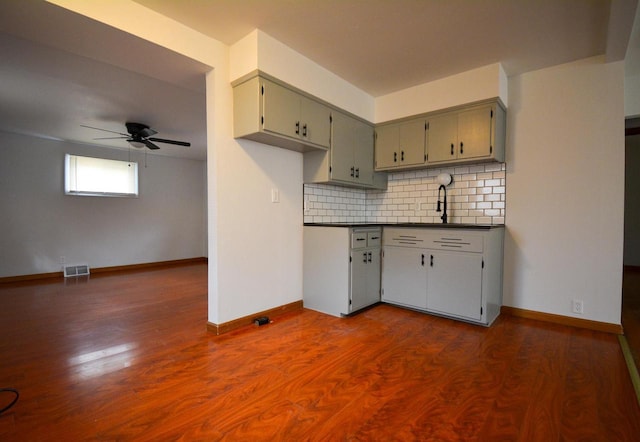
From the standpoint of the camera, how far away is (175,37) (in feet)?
7.80

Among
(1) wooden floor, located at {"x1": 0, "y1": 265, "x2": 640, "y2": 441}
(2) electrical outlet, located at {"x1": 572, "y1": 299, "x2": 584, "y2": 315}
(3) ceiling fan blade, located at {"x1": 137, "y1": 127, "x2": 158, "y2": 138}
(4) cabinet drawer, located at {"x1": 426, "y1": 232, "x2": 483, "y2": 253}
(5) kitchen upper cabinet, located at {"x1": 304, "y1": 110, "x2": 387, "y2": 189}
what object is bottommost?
(1) wooden floor, located at {"x1": 0, "y1": 265, "x2": 640, "y2": 441}

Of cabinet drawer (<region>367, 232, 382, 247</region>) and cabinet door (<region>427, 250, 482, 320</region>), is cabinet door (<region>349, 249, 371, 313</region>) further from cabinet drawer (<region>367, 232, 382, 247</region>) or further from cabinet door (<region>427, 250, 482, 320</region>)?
cabinet door (<region>427, 250, 482, 320</region>)

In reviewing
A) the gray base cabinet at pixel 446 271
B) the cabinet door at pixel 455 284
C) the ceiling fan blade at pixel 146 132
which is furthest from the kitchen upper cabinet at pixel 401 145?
the ceiling fan blade at pixel 146 132

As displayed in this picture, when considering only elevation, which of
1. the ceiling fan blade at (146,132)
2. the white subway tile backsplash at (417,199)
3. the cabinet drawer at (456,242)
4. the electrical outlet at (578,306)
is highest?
the ceiling fan blade at (146,132)

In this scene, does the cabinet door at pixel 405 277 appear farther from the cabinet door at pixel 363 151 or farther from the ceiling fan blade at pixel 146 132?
the ceiling fan blade at pixel 146 132

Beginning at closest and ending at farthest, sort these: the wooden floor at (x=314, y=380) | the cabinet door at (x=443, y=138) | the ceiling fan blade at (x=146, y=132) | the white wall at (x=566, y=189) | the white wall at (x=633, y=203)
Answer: the wooden floor at (x=314, y=380)
the white wall at (x=566, y=189)
the cabinet door at (x=443, y=138)
the ceiling fan blade at (x=146, y=132)
the white wall at (x=633, y=203)

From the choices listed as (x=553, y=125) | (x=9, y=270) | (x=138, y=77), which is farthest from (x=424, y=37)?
(x=9, y=270)

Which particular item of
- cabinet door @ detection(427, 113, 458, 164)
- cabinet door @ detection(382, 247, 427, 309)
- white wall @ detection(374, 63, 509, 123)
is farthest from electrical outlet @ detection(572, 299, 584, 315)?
white wall @ detection(374, 63, 509, 123)

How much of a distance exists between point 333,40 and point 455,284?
8.08 feet

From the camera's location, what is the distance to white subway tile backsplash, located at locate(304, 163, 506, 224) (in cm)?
339

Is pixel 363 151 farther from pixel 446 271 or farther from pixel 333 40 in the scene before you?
pixel 446 271

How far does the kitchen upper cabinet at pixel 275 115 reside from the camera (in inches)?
103

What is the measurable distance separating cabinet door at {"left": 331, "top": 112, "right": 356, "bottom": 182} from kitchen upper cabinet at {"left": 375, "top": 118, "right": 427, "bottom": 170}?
46 centimetres

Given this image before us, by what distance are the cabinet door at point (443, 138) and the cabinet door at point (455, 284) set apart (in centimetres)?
104
